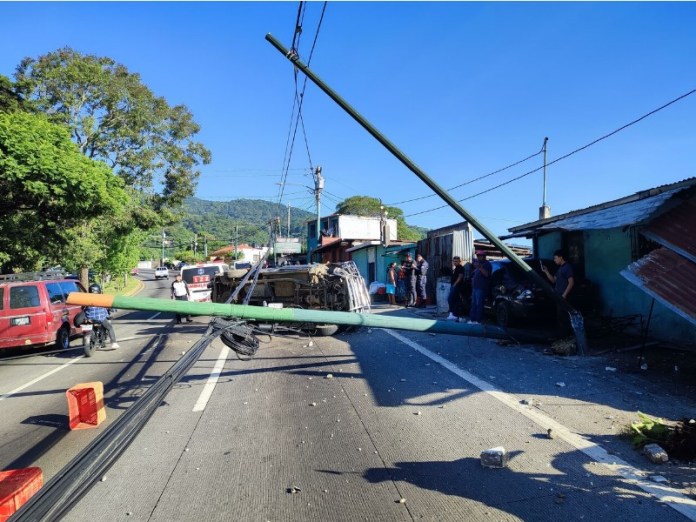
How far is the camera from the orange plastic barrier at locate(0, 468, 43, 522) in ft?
9.34

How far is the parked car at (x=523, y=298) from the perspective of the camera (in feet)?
32.3

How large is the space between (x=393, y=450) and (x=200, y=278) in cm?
1571

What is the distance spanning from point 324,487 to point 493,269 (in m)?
9.15

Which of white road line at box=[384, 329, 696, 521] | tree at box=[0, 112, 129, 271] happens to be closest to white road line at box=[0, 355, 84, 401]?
tree at box=[0, 112, 129, 271]

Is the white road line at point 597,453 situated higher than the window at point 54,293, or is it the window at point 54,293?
the window at point 54,293

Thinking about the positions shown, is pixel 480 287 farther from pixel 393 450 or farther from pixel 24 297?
pixel 24 297

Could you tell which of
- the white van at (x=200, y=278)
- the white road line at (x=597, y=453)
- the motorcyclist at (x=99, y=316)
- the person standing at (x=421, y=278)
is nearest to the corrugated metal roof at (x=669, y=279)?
the white road line at (x=597, y=453)

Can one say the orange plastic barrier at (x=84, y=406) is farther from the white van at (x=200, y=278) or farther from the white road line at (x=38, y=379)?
the white van at (x=200, y=278)

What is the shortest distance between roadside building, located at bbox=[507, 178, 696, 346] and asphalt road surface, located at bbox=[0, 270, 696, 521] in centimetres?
148

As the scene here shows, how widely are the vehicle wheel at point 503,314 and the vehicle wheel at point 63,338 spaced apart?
11.1 meters

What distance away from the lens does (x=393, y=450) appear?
4.41m

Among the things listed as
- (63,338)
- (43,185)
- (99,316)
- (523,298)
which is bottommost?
(63,338)

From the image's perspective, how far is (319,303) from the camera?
12.0m

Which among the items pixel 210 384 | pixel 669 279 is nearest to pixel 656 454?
pixel 669 279
